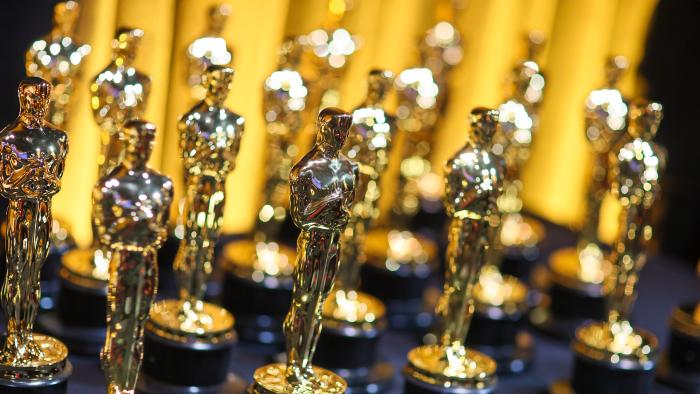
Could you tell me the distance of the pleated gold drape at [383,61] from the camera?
2.26 m

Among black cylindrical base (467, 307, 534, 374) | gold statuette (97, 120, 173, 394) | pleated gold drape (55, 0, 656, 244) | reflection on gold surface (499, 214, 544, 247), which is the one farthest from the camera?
reflection on gold surface (499, 214, 544, 247)

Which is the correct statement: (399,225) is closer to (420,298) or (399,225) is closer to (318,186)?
(420,298)

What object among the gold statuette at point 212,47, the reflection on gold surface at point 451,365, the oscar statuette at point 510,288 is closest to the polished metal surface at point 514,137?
the oscar statuette at point 510,288

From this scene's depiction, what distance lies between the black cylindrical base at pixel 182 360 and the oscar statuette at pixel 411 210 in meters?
0.59

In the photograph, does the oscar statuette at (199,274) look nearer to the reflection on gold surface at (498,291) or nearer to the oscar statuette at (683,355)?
the reflection on gold surface at (498,291)

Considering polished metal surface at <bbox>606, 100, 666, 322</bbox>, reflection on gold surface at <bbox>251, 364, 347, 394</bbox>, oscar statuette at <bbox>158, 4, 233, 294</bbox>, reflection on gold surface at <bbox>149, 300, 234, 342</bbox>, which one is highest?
oscar statuette at <bbox>158, 4, 233, 294</bbox>

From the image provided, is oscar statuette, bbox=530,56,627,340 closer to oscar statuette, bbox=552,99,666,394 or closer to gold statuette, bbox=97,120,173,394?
oscar statuette, bbox=552,99,666,394

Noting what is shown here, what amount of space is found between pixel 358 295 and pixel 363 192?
0.21 meters

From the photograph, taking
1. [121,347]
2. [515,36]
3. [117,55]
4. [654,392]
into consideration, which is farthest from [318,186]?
[515,36]

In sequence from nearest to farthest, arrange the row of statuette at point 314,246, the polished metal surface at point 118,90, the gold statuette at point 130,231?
1. the gold statuette at point 130,231
2. the row of statuette at point 314,246
3. the polished metal surface at point 118,90

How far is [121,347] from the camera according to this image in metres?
1.43

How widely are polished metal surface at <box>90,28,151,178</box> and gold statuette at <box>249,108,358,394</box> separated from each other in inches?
14.8

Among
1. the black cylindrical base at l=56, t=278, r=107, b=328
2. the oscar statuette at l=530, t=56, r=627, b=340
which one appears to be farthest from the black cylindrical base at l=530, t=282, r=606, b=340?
the black cylindrical base at l=56, t=278, r=107, b=328

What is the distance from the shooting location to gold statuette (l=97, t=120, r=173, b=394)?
4.41 feet
